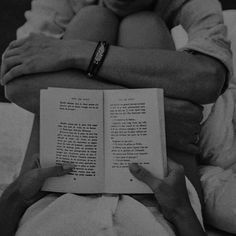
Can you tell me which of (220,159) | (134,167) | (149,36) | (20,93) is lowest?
(220,159)

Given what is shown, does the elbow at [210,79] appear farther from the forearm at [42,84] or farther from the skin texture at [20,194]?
the skin texture at [20,194]

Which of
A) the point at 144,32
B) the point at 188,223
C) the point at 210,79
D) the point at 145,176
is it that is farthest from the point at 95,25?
the point at 188,223

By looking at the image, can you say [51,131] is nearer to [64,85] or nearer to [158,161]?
[64,85]

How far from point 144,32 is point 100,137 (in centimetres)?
38

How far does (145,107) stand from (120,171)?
0.53ft

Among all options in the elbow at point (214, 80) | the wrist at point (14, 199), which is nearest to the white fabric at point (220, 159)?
the elbow at point (214, 80)

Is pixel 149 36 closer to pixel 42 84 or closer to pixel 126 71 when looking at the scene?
pixel 126 71

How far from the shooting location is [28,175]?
2.93 ft

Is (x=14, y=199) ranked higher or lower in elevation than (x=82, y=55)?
lower

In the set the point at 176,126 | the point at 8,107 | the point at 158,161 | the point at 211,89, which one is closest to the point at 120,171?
the point at 158,161

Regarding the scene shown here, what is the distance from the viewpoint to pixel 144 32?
114 centimetres

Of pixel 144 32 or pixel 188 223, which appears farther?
pixel 144 32

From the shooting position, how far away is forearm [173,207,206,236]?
2.85 feet

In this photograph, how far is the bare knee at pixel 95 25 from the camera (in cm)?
114
